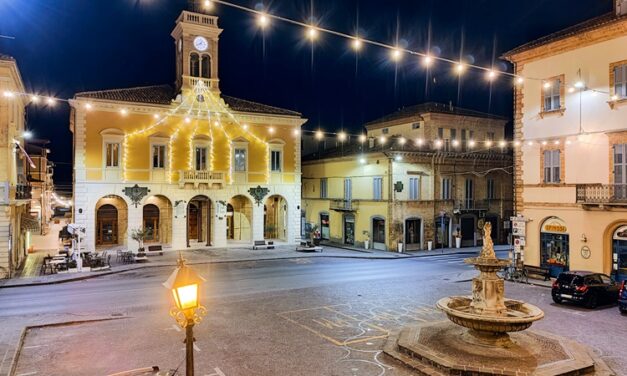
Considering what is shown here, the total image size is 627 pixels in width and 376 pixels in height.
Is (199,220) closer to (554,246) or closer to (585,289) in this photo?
(554,246)

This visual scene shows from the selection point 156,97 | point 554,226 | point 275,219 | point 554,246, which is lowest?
point 554,246

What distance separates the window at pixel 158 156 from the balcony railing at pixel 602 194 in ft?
84.4

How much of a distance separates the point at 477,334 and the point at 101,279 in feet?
60.0

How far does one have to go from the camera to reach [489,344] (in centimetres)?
1161

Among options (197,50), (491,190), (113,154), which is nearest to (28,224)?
(113,154)

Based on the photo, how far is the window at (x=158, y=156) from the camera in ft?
110

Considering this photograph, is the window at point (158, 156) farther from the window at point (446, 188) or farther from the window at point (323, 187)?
the window at point (446, 188)

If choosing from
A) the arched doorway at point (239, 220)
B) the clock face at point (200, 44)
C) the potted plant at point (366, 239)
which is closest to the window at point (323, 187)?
the potted plant at point (366, 239)

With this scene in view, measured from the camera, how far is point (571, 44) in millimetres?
22234

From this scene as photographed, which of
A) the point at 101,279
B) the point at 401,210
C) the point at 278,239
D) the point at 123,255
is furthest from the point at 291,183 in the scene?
the point at 101,279

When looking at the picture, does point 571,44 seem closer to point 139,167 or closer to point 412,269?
point 412,269

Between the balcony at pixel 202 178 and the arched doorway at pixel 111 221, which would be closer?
the balcony at pixel 202 178

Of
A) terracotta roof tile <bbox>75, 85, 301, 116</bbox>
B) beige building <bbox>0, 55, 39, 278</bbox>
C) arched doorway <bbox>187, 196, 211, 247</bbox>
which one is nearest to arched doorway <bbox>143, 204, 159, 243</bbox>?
arched doorway <bbox>187, 196, 211, 247</bbox>

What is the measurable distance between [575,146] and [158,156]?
25604mm
